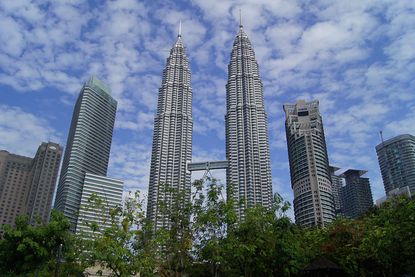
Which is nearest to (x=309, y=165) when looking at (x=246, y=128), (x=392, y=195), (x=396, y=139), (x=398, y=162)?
(x=246, y=128)

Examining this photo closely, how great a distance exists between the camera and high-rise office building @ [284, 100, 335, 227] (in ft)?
344

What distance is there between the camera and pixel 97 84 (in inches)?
5733

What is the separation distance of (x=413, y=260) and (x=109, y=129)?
13618 cm

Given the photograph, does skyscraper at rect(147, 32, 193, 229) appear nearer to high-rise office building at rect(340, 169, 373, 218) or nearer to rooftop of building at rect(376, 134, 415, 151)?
high-rise office building at rect(340, 169, 373, 218)

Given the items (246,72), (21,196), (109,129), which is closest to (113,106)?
(109,129)

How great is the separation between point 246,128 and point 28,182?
87.8 metres

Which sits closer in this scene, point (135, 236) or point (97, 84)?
point (135, 236)

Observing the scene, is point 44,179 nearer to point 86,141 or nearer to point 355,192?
point 86,141

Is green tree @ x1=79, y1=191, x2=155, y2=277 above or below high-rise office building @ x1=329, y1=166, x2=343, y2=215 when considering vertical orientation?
below

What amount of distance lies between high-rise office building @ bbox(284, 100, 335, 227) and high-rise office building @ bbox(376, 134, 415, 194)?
2246 inches

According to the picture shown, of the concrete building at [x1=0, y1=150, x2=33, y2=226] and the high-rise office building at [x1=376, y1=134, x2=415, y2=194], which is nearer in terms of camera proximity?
the concrete building at [x1=0, y1=150, x2=33, y2=226]

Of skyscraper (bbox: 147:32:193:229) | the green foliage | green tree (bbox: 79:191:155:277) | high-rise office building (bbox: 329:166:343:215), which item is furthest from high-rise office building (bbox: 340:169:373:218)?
green tree (bbox: 79:191:155:277)

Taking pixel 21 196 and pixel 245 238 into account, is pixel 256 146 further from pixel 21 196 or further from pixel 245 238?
pixel 21 196

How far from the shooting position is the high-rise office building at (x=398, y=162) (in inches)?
6004
